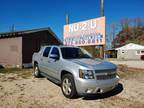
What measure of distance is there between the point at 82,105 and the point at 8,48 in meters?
13.2

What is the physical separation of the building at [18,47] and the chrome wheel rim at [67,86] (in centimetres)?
1079

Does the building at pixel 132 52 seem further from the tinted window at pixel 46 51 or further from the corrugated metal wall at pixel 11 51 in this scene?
the tinted window at pixel 46 51

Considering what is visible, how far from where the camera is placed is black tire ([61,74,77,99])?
21.1ft

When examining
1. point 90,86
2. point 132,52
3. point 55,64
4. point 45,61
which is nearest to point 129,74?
point 45,61

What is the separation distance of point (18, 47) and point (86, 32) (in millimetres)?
6576

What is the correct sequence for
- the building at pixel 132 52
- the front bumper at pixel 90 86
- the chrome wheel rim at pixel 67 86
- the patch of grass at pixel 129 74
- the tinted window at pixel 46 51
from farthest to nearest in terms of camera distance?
the building at pixel 132 52
the patch of grass at pixel 129 74
the tinted window at pixel 46 51
the chrome wheel rim at pixel 67 86
the front bumper at pixel 90 86

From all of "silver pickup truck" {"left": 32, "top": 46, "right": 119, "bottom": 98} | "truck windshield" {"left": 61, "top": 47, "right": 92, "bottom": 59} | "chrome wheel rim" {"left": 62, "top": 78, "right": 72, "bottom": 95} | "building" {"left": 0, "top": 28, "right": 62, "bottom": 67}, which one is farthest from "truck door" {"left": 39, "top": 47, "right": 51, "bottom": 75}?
"building" {"left": 0, "top": 28, "right": 62, "bottom": 67}

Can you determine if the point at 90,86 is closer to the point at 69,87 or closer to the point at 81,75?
the point at 81,75

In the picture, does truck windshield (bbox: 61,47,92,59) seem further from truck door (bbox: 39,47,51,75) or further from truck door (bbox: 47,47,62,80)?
truck door (bbox: 39,47,51,75)

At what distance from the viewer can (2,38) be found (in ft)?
59.1

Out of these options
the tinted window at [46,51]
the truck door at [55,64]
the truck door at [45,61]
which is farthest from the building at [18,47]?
→ the truck door at [55,64]

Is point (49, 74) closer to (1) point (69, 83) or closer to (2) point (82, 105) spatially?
(1) point (69, 83)

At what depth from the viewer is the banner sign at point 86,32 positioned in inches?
516

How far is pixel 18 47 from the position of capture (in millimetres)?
17109
